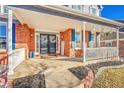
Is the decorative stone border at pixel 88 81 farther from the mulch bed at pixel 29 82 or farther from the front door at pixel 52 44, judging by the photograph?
the front door at pixel 52 44

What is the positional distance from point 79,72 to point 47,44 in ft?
22.1

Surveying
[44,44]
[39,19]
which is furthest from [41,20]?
[44,44]

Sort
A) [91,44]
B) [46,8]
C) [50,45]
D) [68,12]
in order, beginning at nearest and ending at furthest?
[46,8], [68,12], [50,45], [91,44]

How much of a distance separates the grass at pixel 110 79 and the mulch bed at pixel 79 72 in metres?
0.64

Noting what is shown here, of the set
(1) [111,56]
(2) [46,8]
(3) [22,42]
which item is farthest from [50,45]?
(2) [46,8]

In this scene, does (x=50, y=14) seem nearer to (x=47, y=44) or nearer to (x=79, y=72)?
(x=79, y=72)

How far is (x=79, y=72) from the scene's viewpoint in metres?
9.79

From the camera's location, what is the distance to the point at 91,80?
902 centimetres

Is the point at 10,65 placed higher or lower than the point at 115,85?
higher

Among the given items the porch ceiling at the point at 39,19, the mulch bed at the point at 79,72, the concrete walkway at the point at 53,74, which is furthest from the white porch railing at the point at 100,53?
the concrete walkway at the point at 53,74

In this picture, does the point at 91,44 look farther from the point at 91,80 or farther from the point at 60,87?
the point at 60,87

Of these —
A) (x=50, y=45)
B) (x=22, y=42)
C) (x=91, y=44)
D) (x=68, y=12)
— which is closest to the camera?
(x=68, y=12)

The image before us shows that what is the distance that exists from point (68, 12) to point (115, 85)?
440cm
